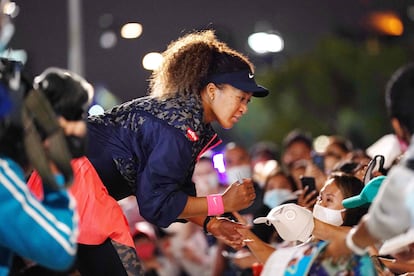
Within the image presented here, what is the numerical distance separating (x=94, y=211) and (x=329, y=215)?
4.80 feet

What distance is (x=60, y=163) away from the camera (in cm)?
528

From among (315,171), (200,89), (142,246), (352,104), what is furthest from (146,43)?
(352,104)

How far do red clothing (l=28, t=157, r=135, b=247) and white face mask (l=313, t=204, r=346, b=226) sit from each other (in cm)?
121

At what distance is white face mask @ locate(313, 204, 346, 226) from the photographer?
7293mm

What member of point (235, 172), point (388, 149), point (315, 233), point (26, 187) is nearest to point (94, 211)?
point (315, 233)

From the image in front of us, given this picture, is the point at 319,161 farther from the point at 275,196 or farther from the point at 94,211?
the point at 94,211

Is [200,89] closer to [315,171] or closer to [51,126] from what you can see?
[51,126]

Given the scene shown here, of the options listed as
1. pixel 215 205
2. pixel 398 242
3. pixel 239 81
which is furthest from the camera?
pixel 239 81

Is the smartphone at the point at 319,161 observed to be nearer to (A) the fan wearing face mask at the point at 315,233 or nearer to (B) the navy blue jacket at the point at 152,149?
(A) the fan wearing face mask at the point at 315,233

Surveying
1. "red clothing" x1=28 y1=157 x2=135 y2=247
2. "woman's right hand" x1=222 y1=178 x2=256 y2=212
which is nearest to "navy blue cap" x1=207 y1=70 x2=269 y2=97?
"woman's right hand" x1=222 y1=178 x2=256 y2=212

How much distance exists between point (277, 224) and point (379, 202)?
79.1 inches

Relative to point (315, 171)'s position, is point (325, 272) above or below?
above

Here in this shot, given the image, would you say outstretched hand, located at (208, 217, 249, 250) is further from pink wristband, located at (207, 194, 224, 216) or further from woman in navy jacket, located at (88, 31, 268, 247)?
pink wristband, located at (207, 194, 224, 216)

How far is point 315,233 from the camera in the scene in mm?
6480
